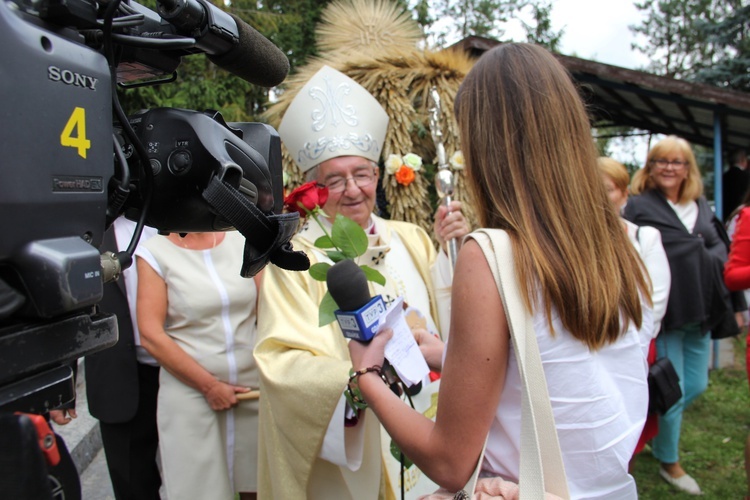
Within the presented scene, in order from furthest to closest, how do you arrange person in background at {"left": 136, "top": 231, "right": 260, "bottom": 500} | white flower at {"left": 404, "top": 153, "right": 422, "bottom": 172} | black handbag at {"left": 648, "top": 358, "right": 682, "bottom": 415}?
white flower at {"left": 404, "top": 153, "right": 422, "bottom": 172} → black handbag at {"left": 648, "top": 358, "right": 682, "bottom": 415} → person in background at {"left": 136, "top": 231, "right": 260, "bottom": 500}

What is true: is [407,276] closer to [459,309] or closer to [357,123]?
[357,123]

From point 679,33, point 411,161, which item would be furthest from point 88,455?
point 679,33

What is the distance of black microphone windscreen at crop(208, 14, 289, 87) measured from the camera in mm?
916

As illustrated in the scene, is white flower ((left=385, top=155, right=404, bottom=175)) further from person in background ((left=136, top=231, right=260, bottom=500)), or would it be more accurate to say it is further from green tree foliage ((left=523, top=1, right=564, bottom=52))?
green tree foliage ((left=523, top=1, right=564, bottom=52))

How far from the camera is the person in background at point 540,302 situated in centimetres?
110

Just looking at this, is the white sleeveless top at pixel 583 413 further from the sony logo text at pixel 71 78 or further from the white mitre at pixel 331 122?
the white mitre at pixel 331 122

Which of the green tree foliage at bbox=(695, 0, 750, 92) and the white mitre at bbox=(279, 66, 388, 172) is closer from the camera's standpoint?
the white mitre at bbox=(279, 66, 388, 172)

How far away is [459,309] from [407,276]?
53.6 inches

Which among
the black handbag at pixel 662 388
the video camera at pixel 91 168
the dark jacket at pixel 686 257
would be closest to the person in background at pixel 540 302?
the video camera at pixel 91 168

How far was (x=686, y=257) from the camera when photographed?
3.69m

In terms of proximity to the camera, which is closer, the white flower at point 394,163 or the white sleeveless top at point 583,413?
the white sleeveless top at point 583,413

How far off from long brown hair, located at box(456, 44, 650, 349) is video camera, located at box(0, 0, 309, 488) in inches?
18.5

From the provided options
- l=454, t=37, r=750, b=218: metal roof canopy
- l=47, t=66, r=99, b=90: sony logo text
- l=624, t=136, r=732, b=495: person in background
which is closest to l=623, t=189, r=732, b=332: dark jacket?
l=624, t=136, r=732, b=495: person in background

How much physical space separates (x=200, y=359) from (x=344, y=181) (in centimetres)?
90
